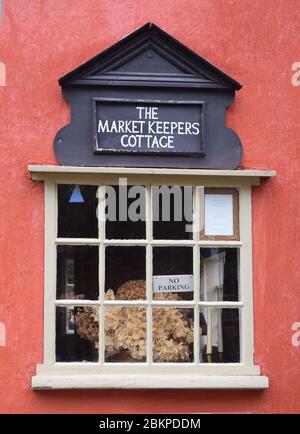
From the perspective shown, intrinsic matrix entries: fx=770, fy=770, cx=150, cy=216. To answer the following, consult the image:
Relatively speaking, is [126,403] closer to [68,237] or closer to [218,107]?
[68,237]

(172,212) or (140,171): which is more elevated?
(140,171)

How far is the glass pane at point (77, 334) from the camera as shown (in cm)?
559

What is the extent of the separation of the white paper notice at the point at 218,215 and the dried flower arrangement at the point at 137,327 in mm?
581

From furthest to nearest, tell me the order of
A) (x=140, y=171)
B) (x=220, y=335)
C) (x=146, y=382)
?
(x=220, y=335) < (x=140, y=171) < (x=146, y=382)

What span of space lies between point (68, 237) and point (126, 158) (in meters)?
0.72

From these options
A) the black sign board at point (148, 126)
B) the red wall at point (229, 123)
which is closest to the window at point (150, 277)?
the red wall at point (229, 123)

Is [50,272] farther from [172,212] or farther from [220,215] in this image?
[220,215]

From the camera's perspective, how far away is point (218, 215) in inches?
227

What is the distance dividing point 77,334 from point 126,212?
38.0 inches

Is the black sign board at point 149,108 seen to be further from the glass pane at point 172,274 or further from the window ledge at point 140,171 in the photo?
the glass pane at point 172,274

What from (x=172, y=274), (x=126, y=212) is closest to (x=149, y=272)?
(x=172, y=274)

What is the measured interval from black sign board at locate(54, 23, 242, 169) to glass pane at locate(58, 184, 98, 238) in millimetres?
207

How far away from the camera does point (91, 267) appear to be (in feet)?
18.6

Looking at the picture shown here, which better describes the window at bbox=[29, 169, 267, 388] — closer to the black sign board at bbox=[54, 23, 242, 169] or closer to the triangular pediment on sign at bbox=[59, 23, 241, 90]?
the black sign board at bbox=[54, 23, 242, 169]
